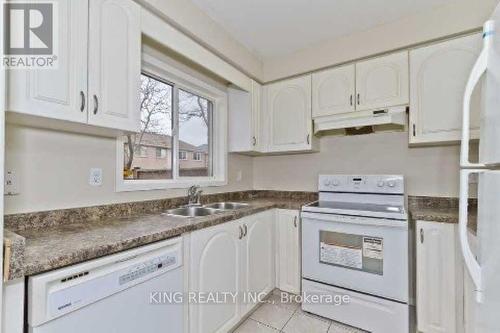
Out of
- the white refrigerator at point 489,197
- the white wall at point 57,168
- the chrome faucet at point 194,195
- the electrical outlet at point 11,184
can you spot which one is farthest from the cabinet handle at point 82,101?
the white refrigerator at point 489,197

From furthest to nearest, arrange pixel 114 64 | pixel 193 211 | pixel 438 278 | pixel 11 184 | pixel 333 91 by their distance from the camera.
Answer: pixel 333 91 → pixel 193 211 → pixel 438 278 → pixel 114 64 → pixel 11 184

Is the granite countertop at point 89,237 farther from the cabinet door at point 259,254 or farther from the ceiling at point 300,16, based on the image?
the ceiling at point 300,16

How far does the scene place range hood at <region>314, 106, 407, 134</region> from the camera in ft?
6.56

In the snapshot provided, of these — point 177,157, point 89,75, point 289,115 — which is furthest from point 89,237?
point 289,115

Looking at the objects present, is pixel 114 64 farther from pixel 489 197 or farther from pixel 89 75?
pixel 489 197

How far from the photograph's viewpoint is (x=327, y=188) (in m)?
2.47

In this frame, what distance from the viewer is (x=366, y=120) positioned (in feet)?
6.91

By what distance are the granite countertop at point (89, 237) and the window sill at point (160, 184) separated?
219 mm

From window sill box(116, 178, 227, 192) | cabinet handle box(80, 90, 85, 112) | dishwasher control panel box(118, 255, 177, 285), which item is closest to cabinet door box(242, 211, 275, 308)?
window sill box(116, 178, 227, 192)

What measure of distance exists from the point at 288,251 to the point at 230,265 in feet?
2.46

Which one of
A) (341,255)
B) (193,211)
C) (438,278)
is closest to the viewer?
(438,278)

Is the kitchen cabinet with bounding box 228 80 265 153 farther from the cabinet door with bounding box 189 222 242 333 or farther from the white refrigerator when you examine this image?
the white refrigerator

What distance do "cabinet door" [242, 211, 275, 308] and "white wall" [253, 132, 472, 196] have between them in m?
0.77

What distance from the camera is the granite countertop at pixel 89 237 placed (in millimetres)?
806
